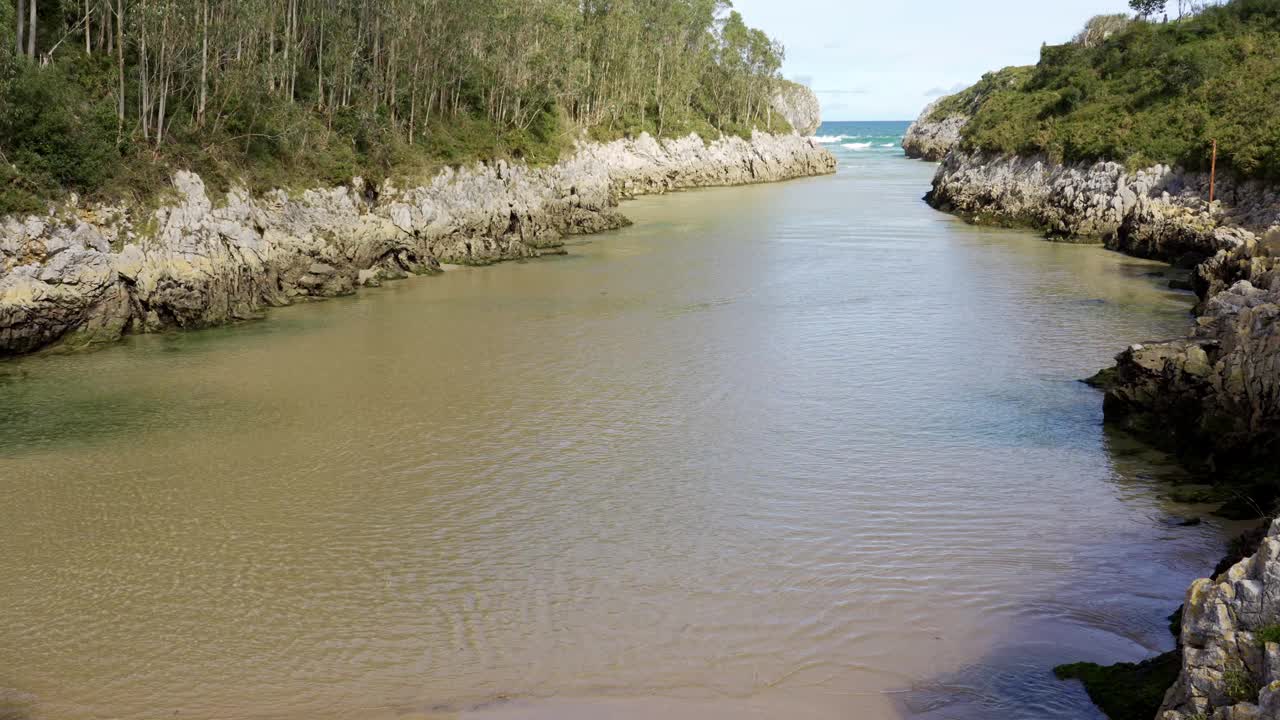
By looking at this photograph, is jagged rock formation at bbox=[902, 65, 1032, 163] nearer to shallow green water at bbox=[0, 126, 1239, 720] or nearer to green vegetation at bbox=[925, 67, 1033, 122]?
green vegetation at bbox=[925, 67, 1033, 122]

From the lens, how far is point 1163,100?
177 feet

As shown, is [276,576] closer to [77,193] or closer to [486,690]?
[486,690]

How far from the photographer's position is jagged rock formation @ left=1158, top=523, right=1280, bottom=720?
→ 7320mm

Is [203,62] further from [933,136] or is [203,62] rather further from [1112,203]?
[933,136]

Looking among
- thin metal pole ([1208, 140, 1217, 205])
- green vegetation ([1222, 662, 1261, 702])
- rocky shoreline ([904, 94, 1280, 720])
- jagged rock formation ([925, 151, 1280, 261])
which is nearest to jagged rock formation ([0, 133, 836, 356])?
jagged rock formation ([925, 151, 1280, 261])

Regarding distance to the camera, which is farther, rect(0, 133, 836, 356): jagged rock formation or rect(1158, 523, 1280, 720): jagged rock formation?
rect(0, 133, 836, 356): jagged rock formation

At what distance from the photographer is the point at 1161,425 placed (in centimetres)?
1838

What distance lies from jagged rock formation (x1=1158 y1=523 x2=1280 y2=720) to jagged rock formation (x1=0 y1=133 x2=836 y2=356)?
88.2ft

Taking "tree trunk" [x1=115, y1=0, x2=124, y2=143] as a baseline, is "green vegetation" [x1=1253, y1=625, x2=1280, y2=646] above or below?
below

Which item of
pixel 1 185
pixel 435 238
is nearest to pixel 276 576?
pixel 1 185

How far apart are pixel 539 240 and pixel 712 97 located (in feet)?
215

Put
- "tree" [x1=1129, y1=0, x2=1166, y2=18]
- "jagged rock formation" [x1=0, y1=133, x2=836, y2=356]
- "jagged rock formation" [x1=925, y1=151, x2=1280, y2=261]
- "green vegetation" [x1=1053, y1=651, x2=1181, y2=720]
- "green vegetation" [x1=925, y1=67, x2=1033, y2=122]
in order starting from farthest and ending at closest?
1. "green vegetation" [x1=925, y1=67, x2=1033, y2=122]
2. "tree" [x1=1129, y1=0, x2=1166, y2=18]
3. "jagged rock formation" [x1=925, y1=151, x2=1280, y2=261]
4. "jagged rock formation" [x1=0, y1=133, x2=836, y2=356]
5. "green vegetation" [x1=1053, y1=651, x2=1181, y2=720]

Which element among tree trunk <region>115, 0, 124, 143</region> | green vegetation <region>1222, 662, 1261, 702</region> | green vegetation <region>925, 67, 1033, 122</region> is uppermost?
green vegetation <region>925, 67, 1033, 122</region>

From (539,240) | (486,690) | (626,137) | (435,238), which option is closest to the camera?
(486,690)
